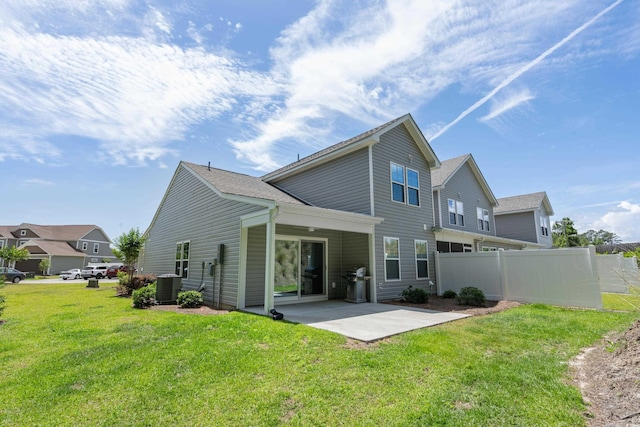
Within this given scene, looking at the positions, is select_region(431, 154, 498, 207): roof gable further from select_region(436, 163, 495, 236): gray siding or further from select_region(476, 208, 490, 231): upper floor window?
select_region(476, 208, 490, 231): upper floor window

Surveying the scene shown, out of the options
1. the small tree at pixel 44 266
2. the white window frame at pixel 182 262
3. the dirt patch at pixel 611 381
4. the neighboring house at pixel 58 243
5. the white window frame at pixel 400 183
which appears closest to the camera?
the dirt patch at pixel 611 381

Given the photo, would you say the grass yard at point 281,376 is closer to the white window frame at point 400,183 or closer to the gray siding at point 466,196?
the white window frame at point 400,183

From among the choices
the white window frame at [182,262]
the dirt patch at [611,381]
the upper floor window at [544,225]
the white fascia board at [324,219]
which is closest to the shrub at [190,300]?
the white window frame at [182,262]

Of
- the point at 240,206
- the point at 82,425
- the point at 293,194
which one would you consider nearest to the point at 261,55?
the point at 240,206

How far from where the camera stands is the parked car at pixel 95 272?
28498 millimetres

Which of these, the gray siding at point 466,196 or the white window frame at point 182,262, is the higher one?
the gray siding at point 466,196

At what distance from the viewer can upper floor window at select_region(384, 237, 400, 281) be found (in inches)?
444

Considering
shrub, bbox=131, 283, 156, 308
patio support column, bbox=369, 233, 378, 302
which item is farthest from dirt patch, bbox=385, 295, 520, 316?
shrub, bbox=131, 283, 156, 308

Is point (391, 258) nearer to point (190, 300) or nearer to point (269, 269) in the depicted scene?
point (269, 269)

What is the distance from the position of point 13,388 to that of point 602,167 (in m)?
23.1

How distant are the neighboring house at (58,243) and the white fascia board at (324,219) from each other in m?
43.8

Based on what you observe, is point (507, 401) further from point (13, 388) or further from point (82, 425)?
point (13, 388)

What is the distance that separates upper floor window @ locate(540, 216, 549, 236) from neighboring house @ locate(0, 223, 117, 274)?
165 feet

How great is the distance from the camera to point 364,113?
13023mm
